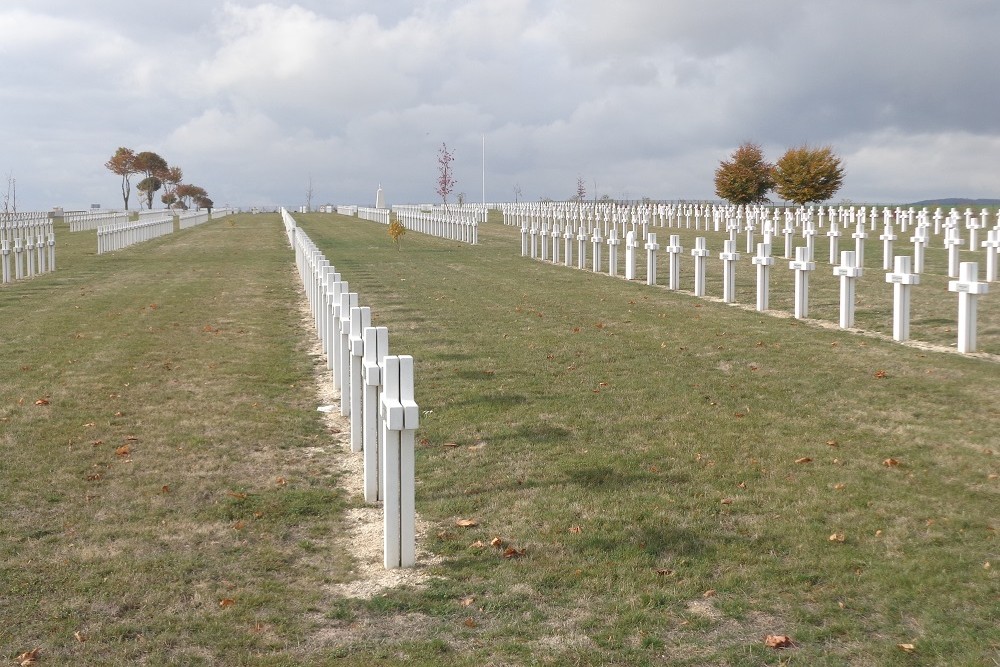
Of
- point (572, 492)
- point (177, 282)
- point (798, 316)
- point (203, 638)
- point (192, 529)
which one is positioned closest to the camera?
point (203, 638)

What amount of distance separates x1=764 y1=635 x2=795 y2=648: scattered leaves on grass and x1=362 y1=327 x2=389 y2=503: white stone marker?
3.16 m

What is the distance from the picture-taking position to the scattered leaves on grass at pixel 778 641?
15.9 ft

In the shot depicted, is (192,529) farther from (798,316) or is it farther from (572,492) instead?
(798,316)

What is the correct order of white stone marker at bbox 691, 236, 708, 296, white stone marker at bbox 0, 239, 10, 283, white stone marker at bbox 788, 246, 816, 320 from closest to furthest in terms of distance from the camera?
1. white stone marker at bbox 788, 246, 816, 320
2. white stone marker at bbox 691, 236, 708, 296
3. white stone marker at bbox 0, 239, 10, 283

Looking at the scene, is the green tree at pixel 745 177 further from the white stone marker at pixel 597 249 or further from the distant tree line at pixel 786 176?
the white stone marker at pixel 597 249

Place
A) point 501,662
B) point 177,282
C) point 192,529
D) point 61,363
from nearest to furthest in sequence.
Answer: point 501,662 < point 192,529 < point 61,363 < point 177,282

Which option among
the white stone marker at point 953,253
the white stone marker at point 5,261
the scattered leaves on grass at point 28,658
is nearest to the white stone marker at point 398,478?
the scattered leaves on grass at point 28,658

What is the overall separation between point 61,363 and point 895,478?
10.7m

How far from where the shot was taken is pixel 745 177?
7700 cm

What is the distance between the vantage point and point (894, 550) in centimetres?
606

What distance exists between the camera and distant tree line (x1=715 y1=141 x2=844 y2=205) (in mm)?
69688

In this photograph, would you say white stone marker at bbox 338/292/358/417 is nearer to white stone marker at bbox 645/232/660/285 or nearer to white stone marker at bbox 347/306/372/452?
white stone marker at bbox 347/306/372/452

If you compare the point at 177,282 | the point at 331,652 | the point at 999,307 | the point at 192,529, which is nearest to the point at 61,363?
the point at 192,529

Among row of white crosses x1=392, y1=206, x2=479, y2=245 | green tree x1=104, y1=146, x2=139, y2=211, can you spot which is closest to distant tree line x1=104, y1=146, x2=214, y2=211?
green tree x1=104, y1=146, x2=139, y2=211
